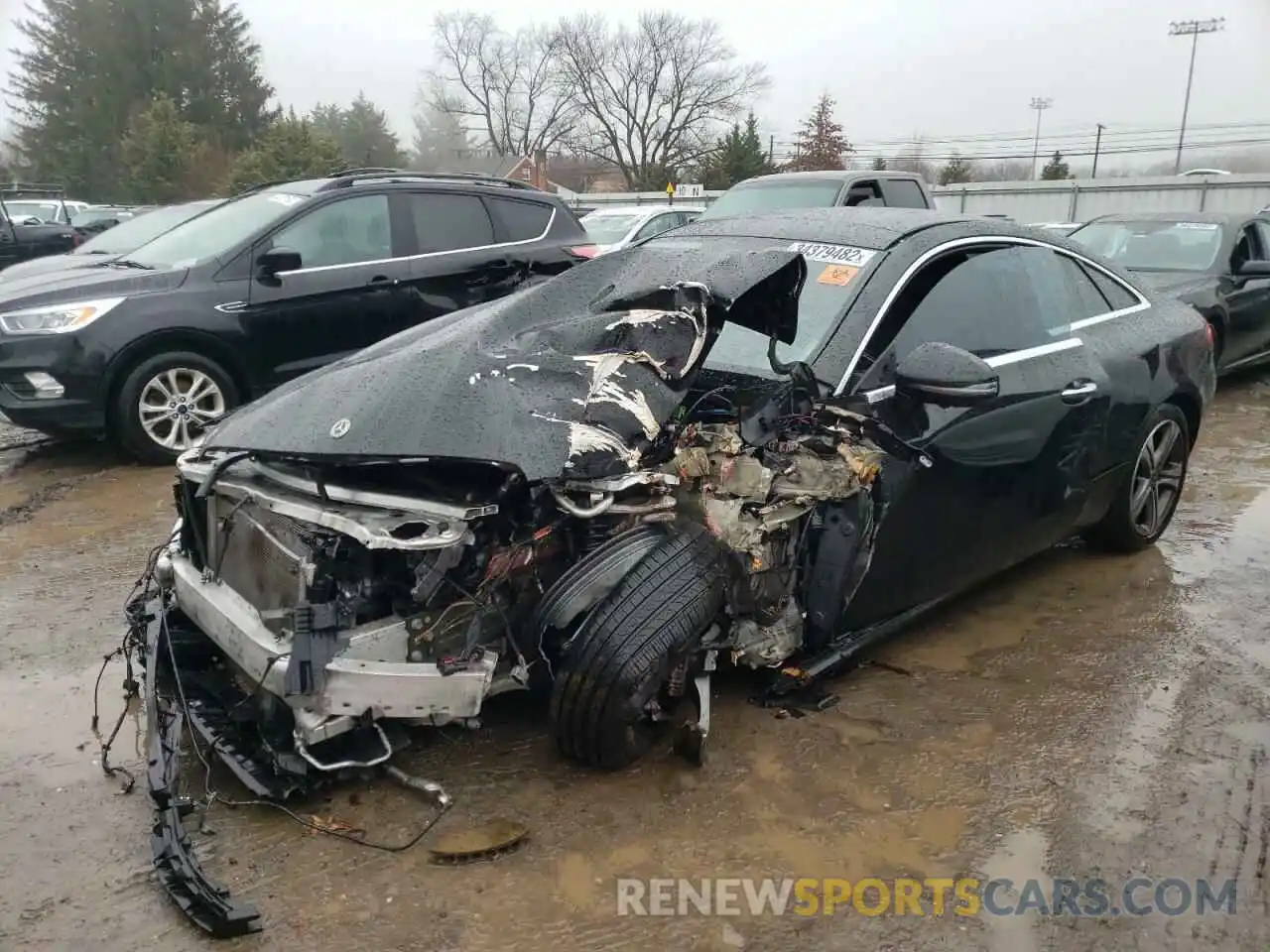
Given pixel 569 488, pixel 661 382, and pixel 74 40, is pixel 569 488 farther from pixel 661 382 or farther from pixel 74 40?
pixel 74 40

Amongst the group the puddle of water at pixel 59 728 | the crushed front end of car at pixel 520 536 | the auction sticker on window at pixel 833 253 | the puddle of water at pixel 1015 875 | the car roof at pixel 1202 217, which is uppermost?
the auction sticker on window at pixel 833 253

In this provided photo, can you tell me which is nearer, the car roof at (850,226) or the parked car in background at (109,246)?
the car roof at (850,226)

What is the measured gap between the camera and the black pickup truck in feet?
49.8

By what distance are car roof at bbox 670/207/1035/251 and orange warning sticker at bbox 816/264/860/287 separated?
142 mm

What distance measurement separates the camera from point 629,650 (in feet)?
8.73

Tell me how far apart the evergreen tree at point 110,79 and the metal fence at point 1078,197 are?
19.1 metres

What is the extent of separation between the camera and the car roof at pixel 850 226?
3682 millimetres

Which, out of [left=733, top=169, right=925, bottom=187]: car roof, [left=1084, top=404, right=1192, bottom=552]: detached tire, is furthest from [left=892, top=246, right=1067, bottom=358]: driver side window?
[left=733, top=169, right=925, bottom=187]: car roof

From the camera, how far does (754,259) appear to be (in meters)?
3.16

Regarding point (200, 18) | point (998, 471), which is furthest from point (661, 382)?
point (200, 18)

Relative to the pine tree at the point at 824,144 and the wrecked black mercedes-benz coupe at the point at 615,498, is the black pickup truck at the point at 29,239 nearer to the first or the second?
the wrecked black mercedes-benz coupe at the point at 615,498

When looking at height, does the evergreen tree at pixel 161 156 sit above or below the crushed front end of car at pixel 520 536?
above

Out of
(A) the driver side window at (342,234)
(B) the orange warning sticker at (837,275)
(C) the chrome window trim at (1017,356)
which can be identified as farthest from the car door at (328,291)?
(C) the chrome window trim at (1017,356)

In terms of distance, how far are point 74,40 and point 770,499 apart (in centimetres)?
4690
